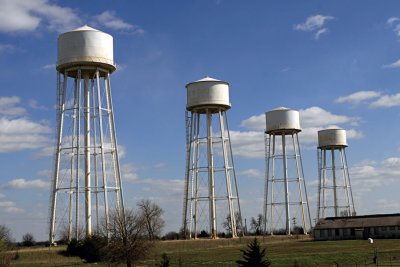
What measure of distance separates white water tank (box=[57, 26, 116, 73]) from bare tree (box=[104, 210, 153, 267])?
679 inches

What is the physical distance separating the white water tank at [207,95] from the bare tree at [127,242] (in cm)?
3057

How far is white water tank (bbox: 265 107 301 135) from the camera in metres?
94.7

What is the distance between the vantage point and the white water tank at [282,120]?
311 ft

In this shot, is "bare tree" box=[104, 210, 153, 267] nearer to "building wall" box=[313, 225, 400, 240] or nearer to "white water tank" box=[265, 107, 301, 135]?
"white water tank" box=[265, 107, 301, 135]

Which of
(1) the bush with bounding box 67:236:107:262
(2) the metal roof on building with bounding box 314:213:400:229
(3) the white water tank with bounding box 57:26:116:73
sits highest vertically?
(3) the white water tank with bounding box 57:26:116:73

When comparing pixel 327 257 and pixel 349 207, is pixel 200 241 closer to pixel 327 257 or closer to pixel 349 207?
pixel 327 257

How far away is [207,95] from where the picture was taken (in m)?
79.2

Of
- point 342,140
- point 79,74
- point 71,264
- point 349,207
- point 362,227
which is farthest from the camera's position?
point 349,207

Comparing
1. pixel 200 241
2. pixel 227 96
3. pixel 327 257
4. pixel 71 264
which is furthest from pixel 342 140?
pixel 71 264

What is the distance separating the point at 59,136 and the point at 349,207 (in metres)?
65.3

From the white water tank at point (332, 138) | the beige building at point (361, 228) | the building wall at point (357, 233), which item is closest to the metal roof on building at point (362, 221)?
the beige building at point (361, 228)

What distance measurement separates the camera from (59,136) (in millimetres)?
62281

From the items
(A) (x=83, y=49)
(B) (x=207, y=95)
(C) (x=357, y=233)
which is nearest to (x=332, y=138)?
(C) (x=357, y=233)

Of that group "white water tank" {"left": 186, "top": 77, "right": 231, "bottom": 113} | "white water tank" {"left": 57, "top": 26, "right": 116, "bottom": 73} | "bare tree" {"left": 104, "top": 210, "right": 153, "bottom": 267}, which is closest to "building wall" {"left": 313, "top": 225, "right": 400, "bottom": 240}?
"white water tank" {"left": 186, "top": 77, "right": 231, "bottom": 113}
